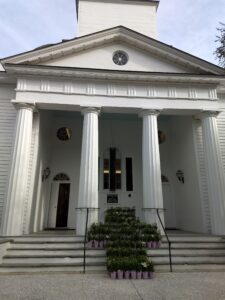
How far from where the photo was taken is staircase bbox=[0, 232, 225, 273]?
6.07 meters

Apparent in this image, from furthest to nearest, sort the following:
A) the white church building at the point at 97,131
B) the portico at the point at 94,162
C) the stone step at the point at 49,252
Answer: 1. the white church building at the point at 97,131
2. the portico at the point at 94,162
3. the stone step at the point at 49,252

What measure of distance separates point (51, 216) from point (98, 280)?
23.4 ft

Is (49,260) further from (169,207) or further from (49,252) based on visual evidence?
A: (169,207)

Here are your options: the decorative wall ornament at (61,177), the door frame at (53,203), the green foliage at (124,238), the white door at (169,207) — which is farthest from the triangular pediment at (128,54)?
the green foliage at (124,238)

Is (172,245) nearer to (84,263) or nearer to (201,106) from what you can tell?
(84,263)

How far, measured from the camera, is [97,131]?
934 cm

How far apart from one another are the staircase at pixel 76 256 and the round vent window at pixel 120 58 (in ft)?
24.8

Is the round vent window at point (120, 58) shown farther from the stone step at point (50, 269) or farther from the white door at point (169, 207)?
the stone step at point (50, 269)

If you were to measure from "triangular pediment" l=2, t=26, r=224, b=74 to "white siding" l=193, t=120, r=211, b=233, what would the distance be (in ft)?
8.71

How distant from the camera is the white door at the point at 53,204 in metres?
11.7

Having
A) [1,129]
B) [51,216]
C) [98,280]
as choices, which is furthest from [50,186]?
[98,280]

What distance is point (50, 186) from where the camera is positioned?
39.7ft

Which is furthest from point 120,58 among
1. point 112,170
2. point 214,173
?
point 214,173

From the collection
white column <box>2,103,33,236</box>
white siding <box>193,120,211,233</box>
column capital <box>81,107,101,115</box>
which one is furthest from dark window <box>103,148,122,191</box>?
white column <box>2,103,33,236</box>
